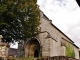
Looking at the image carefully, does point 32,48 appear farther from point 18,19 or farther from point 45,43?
point 18,19

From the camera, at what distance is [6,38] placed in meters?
22.8

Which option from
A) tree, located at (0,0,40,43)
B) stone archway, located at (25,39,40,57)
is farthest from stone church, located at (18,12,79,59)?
tree, located at (0,0,40,43)

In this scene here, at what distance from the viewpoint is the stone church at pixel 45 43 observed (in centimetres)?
2745

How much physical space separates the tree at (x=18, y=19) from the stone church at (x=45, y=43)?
4605mm

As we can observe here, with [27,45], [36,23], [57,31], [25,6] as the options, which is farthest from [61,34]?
[25,6]

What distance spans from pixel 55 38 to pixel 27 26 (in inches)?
337

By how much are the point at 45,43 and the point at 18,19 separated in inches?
302

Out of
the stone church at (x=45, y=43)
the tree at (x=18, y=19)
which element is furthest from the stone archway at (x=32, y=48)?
the tree at (x=18, y=19)

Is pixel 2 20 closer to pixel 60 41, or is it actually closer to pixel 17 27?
pixel 17 27

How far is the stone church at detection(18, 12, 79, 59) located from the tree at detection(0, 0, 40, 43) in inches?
181

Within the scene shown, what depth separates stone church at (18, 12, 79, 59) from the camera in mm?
27453

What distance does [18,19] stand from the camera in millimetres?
21641

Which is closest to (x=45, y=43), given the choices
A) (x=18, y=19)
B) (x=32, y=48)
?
(x=32, y=48)

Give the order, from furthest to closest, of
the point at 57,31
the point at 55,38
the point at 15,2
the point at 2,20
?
the point at 57,31 → the point at 55,38 → the point at 15,2 → the point at 2,20
